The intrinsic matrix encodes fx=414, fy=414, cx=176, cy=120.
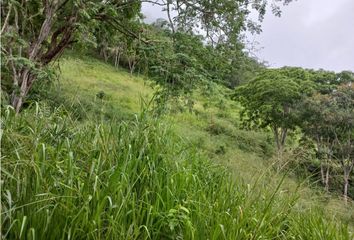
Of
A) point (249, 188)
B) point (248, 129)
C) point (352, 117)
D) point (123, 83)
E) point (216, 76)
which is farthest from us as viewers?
point (123, 83)

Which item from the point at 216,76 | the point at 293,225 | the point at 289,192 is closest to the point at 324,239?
the point at 293,225

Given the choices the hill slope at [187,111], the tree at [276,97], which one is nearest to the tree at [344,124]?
the tree at [276,97]

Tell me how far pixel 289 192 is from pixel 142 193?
1.33 m

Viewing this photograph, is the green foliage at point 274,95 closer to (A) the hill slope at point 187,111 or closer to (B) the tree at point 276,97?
(B) the tree at point 276,97

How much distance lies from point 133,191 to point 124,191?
15 centimetres

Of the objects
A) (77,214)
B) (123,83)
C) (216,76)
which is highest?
(216,76)

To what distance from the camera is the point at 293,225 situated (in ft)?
10.2

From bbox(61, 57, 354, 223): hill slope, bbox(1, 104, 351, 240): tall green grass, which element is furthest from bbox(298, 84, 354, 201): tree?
bbox(1, 104, 351, 240): tall green grass

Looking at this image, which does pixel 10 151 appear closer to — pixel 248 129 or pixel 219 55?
pixel 219 55

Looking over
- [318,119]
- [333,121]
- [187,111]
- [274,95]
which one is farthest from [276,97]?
[187,111]

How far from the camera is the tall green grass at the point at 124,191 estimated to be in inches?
86.4

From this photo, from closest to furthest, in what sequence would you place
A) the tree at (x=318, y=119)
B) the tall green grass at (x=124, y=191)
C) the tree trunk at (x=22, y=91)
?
the tall green grass at (x=124, y=191) < the tree trunk at (x=22, y=91) < the tree at (x=318, y=119)

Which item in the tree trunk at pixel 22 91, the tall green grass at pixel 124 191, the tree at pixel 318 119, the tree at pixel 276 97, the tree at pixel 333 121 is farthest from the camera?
the tree at pixel 276 97

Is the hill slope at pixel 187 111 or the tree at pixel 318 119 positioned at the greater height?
the tree at pixel 318 119
